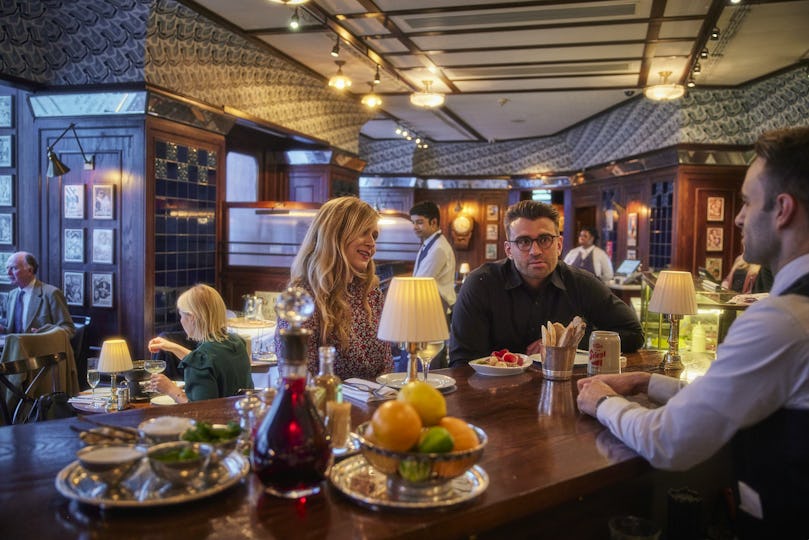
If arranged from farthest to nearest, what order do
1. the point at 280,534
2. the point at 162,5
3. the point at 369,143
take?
the point at 369,143 < the point at 162,5 < the point at 280,534

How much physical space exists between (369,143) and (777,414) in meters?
14.9

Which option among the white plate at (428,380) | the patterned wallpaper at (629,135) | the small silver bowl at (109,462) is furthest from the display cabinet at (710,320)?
the patterned wallpaper at (629,135)

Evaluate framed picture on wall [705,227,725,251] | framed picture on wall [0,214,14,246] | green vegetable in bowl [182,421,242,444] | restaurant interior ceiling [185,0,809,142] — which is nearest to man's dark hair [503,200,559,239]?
green vegetable in bowl [182,421,242,444]

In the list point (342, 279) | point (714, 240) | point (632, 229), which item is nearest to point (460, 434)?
point (342, 279)

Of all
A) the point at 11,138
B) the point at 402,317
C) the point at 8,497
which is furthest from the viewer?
the point at 11,138

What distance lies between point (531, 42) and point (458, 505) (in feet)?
23.2

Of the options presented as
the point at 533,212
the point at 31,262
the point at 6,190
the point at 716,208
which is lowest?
the point at 31,262

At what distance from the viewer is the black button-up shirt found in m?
3.34

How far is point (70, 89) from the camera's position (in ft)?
20.5

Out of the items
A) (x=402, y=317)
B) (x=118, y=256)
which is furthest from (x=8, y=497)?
(x=118, y=256)

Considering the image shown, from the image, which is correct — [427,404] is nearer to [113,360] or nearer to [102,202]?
[113,360]

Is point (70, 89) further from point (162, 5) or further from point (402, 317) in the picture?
point (402, 317)

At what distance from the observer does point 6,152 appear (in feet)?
21.8

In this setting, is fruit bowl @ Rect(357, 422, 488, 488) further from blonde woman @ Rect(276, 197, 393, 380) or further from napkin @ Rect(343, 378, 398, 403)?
blonde woman @ Rect(276, 197, 393, 380)
